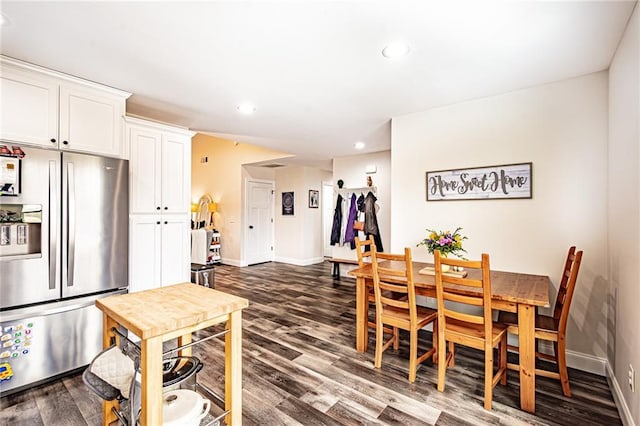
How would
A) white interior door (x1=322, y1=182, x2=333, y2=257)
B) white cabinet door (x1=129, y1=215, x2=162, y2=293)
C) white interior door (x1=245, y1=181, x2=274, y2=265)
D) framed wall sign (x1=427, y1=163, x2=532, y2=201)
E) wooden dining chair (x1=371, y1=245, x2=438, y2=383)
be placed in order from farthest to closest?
white interior door (x1=322, y1=182, x2=333, y2=257) → white interior door (x1=245, y1=181, x2=274, y2=265) → white cabinet door (x1=129, y1=215, x2=162, y2=293) → framed wall sign (x1=427, y1=163, x2=532, y2=201) → wooden dining chair (x1=371, y1=245, x2=438, y2=383)

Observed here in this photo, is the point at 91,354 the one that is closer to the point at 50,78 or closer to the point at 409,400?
the point at 50,78

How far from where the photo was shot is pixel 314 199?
7.39m

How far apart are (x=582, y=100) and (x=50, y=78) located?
4416 mm

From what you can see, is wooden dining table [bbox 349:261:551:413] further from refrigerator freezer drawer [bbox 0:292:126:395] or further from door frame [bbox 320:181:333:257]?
door frame [bbox 320:181:333:257]

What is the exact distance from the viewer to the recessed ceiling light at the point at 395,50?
1966 mm

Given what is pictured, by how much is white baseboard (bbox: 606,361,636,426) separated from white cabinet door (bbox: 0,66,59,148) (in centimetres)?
439

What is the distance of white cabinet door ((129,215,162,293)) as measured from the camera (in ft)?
9.37

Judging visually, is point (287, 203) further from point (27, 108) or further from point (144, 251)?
point (27, 108)

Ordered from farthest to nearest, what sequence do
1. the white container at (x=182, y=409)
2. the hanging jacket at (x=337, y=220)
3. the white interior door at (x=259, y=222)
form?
1. the white interior door at (x=259, y=222)
2. the hanging jacket at (x=337, y=220)
3. the white container at (x=182, y=409)

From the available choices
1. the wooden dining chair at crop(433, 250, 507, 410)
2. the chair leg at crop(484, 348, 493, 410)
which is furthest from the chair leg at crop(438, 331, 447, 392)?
the chair leg at crop(484, 348, 493, 410)

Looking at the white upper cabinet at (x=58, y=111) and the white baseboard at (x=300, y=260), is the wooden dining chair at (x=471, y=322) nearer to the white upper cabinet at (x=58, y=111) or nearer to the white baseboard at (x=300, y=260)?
the white upper cabinet at (x=58, y=111)

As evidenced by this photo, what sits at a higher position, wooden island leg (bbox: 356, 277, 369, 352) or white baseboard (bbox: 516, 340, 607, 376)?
wooden island leg (bbox: 356, 277, 369, 352)

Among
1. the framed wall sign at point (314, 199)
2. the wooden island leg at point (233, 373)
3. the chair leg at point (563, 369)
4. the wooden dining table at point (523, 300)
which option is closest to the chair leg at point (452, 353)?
the wooden dining table at point (523, 300)

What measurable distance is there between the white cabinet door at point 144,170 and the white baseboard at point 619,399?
13.3 feet
